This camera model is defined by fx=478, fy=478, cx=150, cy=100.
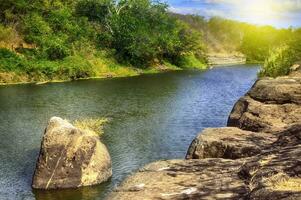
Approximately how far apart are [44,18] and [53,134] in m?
63.2

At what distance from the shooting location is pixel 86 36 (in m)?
85.3

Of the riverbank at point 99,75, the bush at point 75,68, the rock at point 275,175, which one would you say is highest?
the rock at point 275,175

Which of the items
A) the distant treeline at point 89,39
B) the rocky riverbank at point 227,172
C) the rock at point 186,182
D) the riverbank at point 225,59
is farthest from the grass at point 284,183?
the riverbank at point 225,59

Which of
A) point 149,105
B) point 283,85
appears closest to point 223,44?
point 149,105

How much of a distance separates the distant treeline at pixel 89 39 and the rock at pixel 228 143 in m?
48.5

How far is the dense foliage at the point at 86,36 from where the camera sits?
73.4 metres

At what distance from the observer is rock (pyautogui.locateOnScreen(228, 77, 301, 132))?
21.2 metres

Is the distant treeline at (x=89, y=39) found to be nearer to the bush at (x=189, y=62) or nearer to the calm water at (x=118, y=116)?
the bush at (x=189, y=62)

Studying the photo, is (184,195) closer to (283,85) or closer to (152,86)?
(283,85)

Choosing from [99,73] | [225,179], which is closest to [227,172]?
[225,179]

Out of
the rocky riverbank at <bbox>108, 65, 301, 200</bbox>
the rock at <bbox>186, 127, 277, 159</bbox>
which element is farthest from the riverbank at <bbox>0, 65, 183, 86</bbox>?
the rocky riverbank at <bbox>108, 65, 301, 200</bbox>

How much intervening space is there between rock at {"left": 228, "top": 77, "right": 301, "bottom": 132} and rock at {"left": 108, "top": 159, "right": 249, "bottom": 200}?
9.47m

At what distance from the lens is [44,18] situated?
82875 millimetres

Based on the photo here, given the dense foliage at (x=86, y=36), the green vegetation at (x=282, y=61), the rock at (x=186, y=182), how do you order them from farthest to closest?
the dense foliage at (x=86, y=36)
the green vegetation at (x=282, y=61)
the rock at (x=186, y=182)
